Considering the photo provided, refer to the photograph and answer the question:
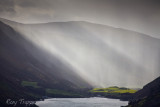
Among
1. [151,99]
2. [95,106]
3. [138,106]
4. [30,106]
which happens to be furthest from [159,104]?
[95,106]

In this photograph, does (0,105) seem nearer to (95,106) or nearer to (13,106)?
(13,106)

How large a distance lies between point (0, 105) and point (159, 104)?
6124 centimetres

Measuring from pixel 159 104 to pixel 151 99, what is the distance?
27.3 ft

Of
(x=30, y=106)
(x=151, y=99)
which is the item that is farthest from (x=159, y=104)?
(x=30, y=106)

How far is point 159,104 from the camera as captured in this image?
73125 millimetres

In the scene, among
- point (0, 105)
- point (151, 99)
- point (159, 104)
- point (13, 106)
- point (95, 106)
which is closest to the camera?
point (159, 104)

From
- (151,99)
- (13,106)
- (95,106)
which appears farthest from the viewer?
(95,106)

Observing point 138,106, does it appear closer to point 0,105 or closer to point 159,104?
point 159,104

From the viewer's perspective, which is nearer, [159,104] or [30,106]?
[159,104]

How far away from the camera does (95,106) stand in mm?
146125

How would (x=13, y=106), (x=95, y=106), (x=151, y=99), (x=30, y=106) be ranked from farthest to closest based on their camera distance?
(x=95, y=106)
(x=30, y=106)
(x=13, y=106)
(x=151, y=99)

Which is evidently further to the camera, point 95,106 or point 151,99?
point 95,106

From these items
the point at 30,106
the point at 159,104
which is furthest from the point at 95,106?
the point at 159,104

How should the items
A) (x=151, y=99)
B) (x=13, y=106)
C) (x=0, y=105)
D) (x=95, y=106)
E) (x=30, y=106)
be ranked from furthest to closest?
(x=95, y=106)
(x=30, y=106)
(x=13, y=106)
(x=0, y=105)
(x=151, y=99)
